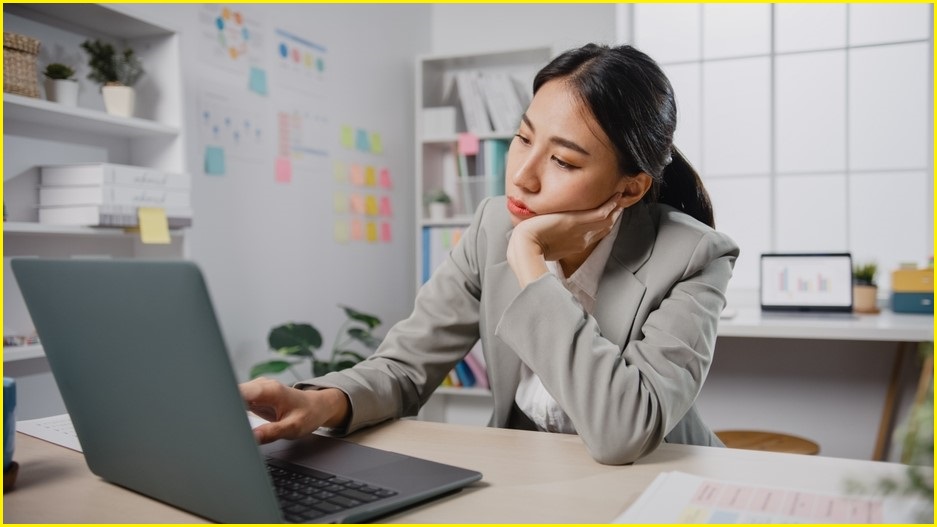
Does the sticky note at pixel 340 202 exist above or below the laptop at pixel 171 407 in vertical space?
above

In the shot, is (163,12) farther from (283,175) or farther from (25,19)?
(283,175)

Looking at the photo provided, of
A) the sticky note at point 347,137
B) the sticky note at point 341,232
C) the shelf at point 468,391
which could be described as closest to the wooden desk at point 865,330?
the shelf at point 468,391

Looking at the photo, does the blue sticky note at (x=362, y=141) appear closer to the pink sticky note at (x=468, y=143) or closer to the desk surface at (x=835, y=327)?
the pink sticky note at (x=468, y=143)

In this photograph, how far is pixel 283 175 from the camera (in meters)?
2.81

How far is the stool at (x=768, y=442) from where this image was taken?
230cm

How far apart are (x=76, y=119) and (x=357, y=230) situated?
152 cm

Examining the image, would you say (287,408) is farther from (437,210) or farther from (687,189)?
(437,210)

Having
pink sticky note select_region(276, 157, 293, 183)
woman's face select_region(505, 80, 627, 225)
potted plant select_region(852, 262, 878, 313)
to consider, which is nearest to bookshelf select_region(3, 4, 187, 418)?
pink sticky note select_region(276, 157, 293, 183)

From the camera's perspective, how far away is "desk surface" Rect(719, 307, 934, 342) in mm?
2232

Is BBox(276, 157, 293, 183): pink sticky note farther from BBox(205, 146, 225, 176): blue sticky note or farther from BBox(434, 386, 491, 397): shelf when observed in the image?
BBox(434, 386, 491, 397): shelf

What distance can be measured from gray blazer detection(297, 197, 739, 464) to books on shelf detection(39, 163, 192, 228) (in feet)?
3.03

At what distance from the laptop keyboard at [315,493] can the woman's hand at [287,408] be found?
0.45 ft

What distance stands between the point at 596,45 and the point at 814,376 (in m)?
2.14

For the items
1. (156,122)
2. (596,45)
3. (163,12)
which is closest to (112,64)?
(156,122)
